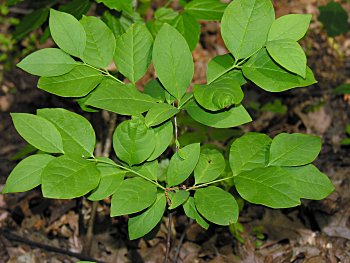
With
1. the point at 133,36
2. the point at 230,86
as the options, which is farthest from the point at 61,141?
the point at 230,86

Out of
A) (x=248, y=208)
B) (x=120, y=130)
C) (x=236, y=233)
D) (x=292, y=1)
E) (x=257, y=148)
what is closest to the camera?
(x=120, y=130)

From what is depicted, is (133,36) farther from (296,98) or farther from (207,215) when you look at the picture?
(296,98)

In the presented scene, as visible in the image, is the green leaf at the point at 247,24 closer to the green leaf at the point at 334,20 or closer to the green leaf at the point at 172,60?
the green leaf at the point at 172,60

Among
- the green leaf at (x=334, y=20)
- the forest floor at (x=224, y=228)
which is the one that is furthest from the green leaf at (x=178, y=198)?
the green leaf at (x=334, y=20)

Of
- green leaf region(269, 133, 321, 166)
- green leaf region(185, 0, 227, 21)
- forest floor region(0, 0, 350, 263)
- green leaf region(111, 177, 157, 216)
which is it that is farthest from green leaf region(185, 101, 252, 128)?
forest floor region(0, 0, 350, 263)

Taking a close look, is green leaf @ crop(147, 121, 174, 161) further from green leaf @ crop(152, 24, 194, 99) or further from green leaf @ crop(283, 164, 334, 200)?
green leaf @ crop(283, 164, 334, 200)

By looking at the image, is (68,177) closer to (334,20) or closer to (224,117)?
(224,117)
